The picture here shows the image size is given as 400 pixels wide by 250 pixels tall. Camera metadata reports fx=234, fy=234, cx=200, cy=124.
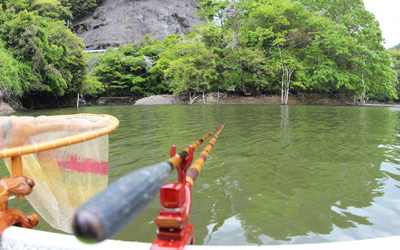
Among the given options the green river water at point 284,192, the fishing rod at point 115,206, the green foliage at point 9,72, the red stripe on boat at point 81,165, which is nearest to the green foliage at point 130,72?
the green foliage at point 9,72

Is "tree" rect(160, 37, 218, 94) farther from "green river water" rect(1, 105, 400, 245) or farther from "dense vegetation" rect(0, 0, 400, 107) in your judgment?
"green river water" rect(1, 105, 400, 245)

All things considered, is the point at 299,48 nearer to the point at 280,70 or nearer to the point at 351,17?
the point at 280,70

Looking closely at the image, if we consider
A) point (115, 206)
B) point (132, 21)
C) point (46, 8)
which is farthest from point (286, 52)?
point (46, 8)

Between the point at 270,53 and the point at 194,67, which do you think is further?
the point at 270,53

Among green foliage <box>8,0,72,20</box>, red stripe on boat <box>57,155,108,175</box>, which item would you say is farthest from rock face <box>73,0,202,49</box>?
red stripe on boat <box>57,155,108,175</box>

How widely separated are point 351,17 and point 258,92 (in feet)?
44.3

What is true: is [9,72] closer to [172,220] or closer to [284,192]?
[284,192]

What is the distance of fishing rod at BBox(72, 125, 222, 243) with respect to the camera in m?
0.60

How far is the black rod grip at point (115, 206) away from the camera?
0.60m

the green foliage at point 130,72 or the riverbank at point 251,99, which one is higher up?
the green foliage at point 130,72

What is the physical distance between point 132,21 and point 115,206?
60185 millimetres

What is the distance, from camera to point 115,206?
646 mm

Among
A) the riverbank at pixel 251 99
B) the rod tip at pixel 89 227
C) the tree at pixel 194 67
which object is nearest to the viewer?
the rod tip at pixel 89 227

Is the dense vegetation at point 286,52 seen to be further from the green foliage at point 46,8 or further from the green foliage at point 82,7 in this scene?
the green foliage at point 82,7
